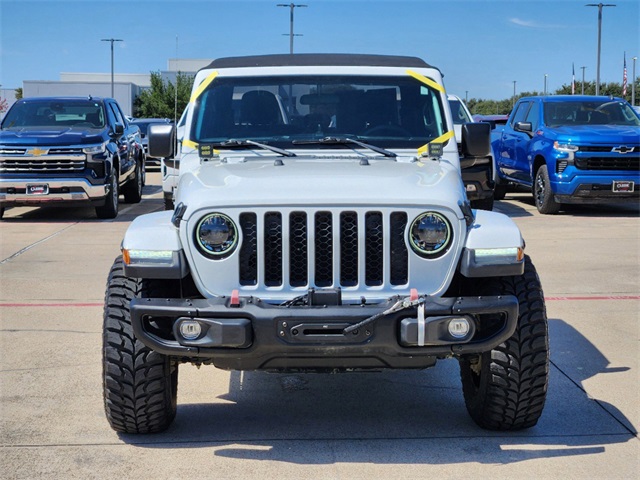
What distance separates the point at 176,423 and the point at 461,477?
1.57 meters

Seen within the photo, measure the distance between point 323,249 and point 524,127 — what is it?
11037mm

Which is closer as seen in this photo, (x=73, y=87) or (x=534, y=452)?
(x=534, y=452)

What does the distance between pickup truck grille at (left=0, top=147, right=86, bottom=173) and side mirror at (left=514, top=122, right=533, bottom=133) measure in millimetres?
6583

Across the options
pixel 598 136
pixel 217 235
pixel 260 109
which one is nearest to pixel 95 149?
pixel 598 136

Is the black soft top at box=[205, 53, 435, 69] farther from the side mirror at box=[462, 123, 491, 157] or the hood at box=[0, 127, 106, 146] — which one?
the hood at box=[0, 127, 106, 146]

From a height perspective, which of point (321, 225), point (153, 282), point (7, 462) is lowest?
point (7, 462)

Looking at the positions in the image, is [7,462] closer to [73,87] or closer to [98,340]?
[98,340]

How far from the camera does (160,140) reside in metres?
6.05

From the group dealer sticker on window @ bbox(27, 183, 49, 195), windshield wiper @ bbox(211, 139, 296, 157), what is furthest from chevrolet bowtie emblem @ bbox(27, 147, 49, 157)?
windshield wiper @ bbox(211, 139, 296, 157)

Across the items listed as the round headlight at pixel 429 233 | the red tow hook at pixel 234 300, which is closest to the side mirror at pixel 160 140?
the red tow hook at pixel 234 300

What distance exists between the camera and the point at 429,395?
5590mm

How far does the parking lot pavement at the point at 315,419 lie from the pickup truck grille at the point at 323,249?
2.76 feet

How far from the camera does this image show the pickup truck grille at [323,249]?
4445 millimetres

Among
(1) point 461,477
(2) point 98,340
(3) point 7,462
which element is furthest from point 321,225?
(2) point 98,340
